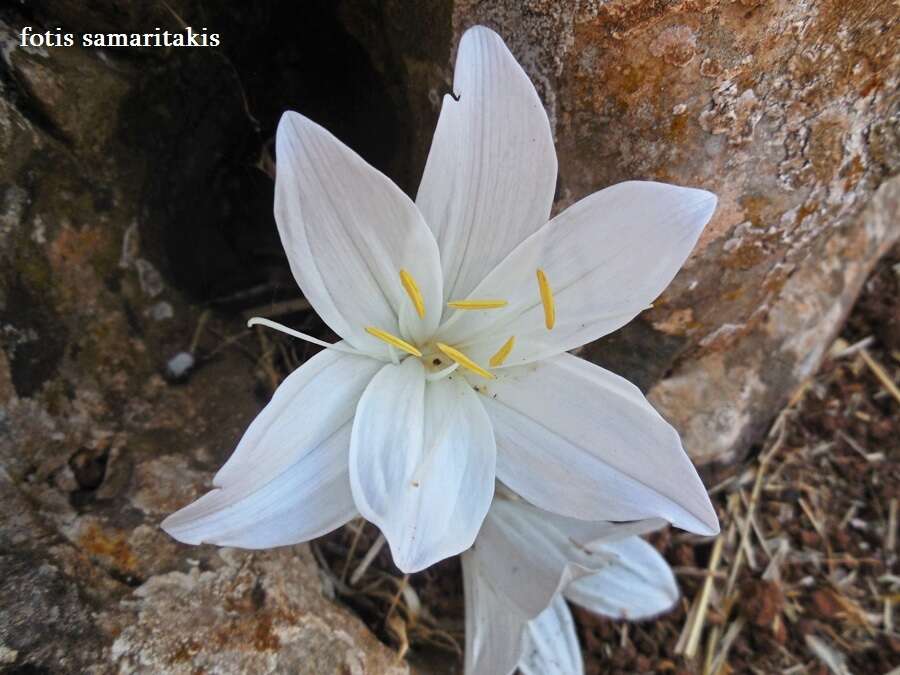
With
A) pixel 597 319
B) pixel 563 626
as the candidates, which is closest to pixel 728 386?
pixel 563 626

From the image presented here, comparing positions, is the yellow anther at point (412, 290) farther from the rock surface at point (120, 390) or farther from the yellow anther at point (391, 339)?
the rock surface at point (120, 390)

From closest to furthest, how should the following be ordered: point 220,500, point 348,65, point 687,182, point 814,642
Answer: point 220,500, point 687,182, point 348,65, point 814,642

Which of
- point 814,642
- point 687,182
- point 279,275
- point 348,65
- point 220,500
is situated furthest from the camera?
point 814,642

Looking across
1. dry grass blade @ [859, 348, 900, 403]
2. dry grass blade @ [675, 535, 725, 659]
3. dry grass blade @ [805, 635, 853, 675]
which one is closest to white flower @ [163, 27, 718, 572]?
dry grass blade @ [675, 535, 725, 659]

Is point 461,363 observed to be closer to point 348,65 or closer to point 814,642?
point 348,65

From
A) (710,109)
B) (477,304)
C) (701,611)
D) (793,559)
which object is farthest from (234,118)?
(793,559)

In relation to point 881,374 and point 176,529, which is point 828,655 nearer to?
point 881,374

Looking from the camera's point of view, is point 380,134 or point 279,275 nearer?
point 380,134

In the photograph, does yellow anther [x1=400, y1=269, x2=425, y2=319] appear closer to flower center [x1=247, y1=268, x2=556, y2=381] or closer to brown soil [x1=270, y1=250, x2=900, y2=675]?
flower center [x1=247, y1=268, x2=556, y2=381]
